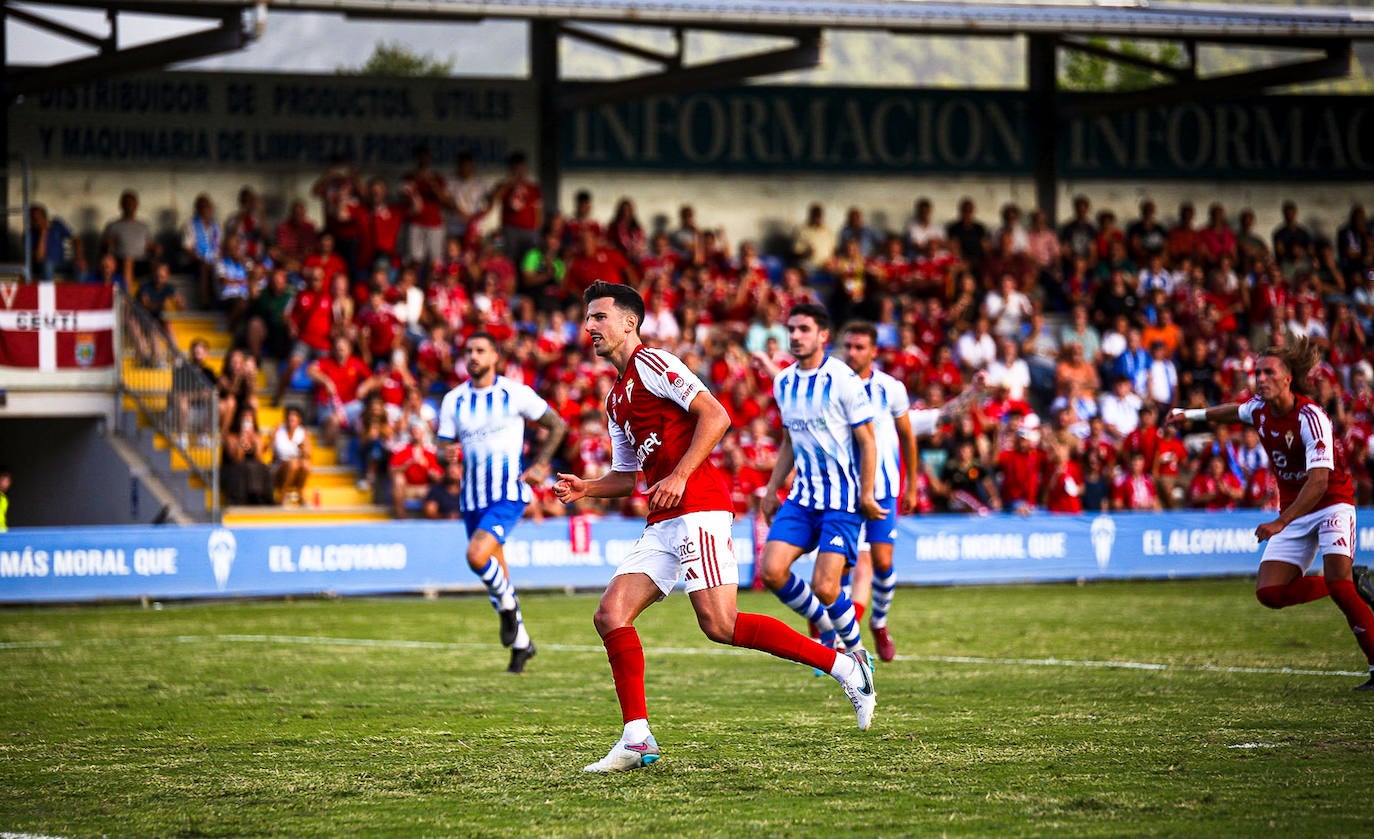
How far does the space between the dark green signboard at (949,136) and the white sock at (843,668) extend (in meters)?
21.2

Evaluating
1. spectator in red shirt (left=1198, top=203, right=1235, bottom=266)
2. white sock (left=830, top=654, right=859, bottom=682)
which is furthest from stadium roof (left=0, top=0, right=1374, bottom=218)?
white sock (left=830, top=654, right=859, bottom=682)

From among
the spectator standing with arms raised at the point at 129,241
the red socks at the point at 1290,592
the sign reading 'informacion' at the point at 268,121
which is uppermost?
the sign reading 'informacion' at the point at 268,121

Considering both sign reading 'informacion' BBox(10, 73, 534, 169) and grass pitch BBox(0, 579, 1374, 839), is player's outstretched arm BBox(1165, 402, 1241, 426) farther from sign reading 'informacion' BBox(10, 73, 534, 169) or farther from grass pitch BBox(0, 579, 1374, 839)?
sign reading 'informacion' BBox(10, 73, 534, 169)

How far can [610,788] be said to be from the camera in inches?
280

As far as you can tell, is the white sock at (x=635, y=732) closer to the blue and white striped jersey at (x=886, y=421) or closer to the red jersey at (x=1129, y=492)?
the blue and white striped jersey at (x=886, y=421)

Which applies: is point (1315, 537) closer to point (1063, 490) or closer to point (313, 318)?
point (1063, 490)

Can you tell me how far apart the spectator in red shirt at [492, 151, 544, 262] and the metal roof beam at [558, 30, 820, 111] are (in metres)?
1.83

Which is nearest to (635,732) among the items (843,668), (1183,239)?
(843,668)

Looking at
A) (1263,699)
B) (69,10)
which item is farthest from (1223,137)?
(1263,699)

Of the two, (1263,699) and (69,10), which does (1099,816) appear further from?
(69,10)

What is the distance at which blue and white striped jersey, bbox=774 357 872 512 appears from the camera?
1078cm

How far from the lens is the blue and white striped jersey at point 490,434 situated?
12.5 meters

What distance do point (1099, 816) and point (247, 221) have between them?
799 inches

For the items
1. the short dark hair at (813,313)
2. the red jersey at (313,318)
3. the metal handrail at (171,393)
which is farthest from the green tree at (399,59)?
the short dark hair at (813,313)
